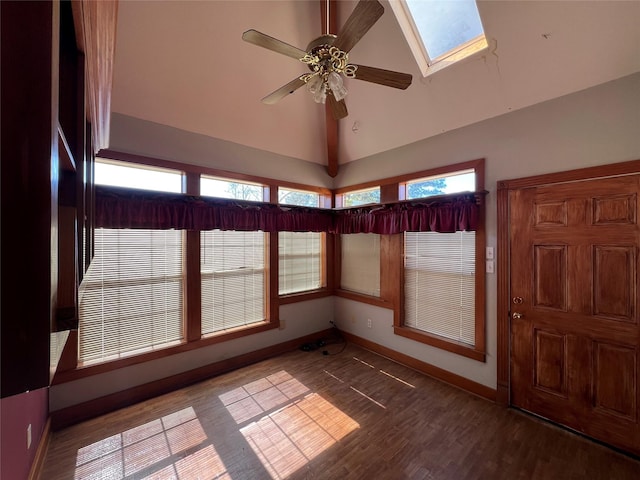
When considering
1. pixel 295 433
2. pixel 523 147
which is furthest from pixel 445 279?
pixel 295 433

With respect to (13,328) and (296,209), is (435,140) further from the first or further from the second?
(13,328)

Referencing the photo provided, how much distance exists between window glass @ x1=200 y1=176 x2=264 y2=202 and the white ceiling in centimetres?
57

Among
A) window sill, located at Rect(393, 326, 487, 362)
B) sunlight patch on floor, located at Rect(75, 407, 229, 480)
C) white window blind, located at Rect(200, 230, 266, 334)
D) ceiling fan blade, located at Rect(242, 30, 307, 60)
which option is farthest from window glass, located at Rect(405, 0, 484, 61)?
sunlight patch on floor, located at Rect(75, 407, 229, 480)

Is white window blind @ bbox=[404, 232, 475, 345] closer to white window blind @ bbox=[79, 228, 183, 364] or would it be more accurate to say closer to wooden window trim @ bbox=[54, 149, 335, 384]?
wooden window trim @ bbox=[54, 149, 335, 384]

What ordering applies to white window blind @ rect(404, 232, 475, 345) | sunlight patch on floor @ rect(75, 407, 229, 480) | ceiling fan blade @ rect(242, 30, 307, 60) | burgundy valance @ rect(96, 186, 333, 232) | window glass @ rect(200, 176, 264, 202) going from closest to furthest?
ceiling fan blade @ rect(242, 30, 307, 60)
sunlight patch on floor @ rect(75, 407, 229, 480)
burgundy valance @ rect(96, 186, 333, 232)
white window blind @ rect(404, 232, 475, 345)
window glass @ rect(200, 176, 264, 202)

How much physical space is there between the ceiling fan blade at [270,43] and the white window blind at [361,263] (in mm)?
2721

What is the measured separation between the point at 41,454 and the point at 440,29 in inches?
198

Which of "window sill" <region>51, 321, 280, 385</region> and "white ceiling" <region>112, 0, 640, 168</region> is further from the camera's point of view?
"window sill" <region>51, 321, 280, 385</region>

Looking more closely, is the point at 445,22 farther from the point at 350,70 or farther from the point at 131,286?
the point at 131,286

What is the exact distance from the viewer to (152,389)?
283 cm

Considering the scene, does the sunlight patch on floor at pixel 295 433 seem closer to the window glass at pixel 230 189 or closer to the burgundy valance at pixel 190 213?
the burgundy valance at pixel 190 213

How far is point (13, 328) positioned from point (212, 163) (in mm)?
3262

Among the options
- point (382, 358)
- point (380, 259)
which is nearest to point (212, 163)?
point (380, 259)

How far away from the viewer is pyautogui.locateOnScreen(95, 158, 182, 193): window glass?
2.61 m
